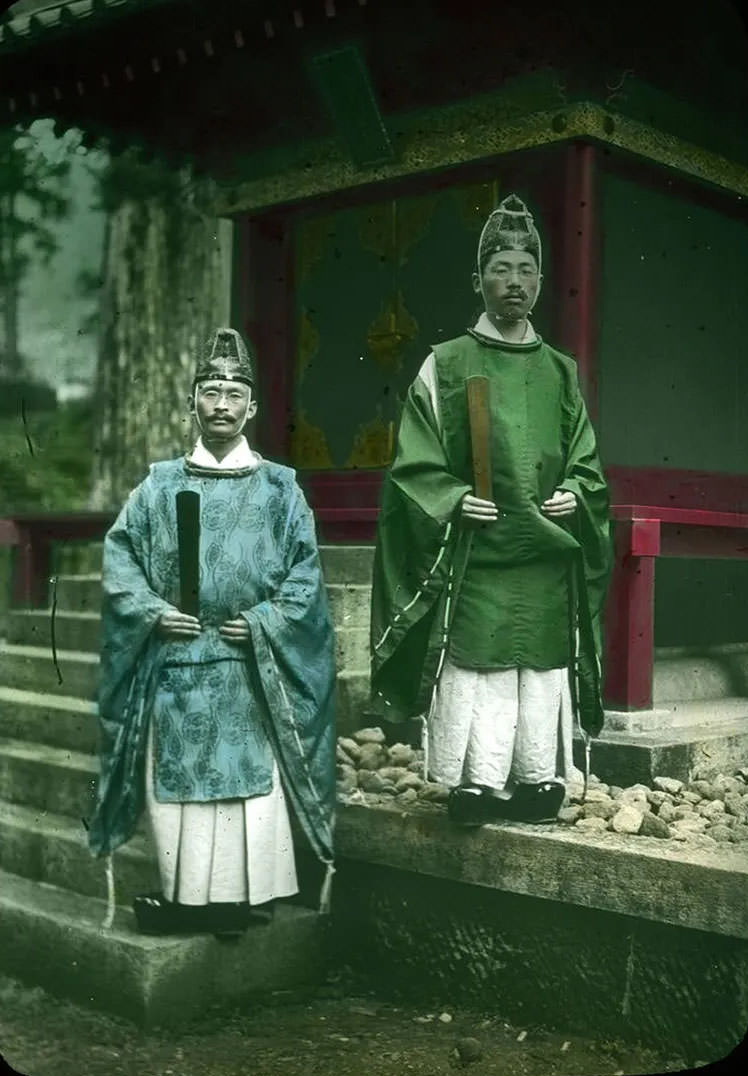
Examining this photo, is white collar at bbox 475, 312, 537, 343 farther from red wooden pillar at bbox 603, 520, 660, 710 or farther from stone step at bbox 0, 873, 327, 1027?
stone step at bbox 0, 873, 327, 1027

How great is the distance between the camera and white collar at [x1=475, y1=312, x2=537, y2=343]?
4250 millimetres

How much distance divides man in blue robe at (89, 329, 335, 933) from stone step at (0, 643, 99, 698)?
2.39ft

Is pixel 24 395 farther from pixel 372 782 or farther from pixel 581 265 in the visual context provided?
pixel 581 265

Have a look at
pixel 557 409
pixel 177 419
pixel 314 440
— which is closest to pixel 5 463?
pixel 177 419

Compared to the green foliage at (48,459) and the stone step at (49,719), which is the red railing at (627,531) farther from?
the stone step at (49,719)

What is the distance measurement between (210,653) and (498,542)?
1.03 meters

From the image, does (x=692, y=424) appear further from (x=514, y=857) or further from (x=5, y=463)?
(x=5, y=463)

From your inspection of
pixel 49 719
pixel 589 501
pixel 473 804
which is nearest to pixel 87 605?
pixel 49 719

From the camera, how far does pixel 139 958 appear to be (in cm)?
418

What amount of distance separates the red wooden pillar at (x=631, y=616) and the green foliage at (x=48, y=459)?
204 cm

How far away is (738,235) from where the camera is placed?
17.0 feet

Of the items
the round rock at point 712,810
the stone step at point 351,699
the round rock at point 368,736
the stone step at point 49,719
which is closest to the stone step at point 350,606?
the stone step at point 351,699

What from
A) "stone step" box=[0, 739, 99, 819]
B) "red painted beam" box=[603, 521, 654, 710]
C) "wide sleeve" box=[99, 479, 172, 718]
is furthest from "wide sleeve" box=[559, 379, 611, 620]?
"stone step" box=[0, 739, 99, 819]

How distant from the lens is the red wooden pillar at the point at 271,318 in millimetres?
5242
